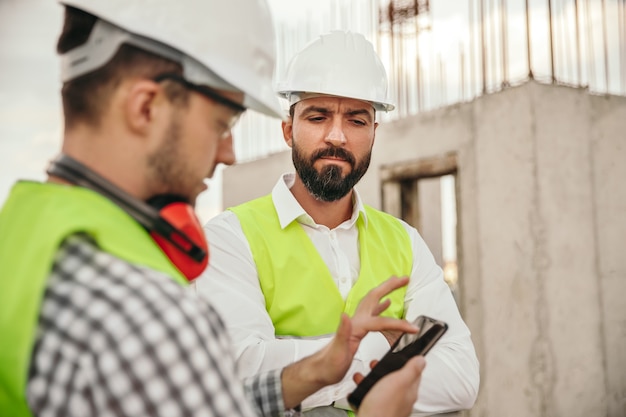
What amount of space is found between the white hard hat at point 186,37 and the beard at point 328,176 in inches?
50.4

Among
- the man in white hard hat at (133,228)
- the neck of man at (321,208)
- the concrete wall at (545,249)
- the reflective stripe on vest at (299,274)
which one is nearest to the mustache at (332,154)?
the neck of man at (321,208)

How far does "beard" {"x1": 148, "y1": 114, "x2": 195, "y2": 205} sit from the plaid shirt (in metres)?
0.20

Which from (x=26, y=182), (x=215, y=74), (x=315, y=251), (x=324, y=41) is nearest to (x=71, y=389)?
(x=26, y=182)

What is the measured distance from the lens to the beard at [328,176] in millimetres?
2396

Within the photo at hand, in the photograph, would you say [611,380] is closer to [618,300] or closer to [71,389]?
[618,300]

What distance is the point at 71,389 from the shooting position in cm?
78

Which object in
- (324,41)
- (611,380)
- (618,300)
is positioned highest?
(324,41)

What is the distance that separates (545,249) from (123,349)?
548 centimetres

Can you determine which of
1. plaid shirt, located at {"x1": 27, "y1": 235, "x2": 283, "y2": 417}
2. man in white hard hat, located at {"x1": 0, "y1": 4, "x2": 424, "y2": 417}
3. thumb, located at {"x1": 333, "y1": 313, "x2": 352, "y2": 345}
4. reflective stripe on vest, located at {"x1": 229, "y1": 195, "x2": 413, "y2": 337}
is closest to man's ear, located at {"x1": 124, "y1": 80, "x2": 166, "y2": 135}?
man in white hard hat, located at {"x1": 0, "y1": 4, "x2": 424, "y2": 417}

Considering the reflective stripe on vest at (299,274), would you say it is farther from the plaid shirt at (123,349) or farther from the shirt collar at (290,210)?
the plaid shirt at (123,349)

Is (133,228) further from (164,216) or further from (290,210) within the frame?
(290,210)

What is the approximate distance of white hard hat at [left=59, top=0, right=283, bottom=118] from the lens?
101 centimetres

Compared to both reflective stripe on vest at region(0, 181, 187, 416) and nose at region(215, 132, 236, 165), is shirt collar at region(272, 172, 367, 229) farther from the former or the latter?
reflective stripe on vest at region(0, 181, 187, 416)

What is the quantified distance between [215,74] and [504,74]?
5863 millimetres
